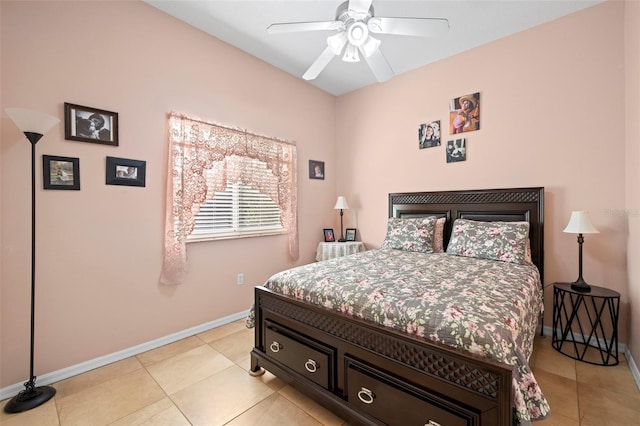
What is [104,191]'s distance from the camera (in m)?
2.19

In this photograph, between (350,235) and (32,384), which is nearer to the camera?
(32,384)

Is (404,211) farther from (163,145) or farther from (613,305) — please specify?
(163,145)

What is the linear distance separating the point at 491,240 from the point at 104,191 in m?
3.39

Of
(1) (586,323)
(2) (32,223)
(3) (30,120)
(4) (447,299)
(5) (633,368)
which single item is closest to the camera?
(4) (447,299)

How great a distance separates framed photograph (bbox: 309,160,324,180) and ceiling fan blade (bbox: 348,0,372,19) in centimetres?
227

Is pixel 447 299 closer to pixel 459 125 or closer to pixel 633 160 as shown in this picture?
pixel 633 160

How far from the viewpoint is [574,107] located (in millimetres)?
2514

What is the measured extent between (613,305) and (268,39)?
3938 millimetres

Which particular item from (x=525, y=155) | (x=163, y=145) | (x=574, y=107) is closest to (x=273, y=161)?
(x=163, y=145)

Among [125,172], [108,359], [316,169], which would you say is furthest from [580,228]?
[108,359]

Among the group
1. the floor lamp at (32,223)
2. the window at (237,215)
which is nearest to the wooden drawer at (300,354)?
the window at (237,215)

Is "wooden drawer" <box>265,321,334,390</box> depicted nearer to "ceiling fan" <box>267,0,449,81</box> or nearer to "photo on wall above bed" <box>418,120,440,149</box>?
"ceiling fan" <box>267,0,449,81</box>

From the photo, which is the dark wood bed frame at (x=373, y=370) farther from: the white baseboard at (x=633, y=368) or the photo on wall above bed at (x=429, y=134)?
the photo on wall above bed at (x=429, y=134)

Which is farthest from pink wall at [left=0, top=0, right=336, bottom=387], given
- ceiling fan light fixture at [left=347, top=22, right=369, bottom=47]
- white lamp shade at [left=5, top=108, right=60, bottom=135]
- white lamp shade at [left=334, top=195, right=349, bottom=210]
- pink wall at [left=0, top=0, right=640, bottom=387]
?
ceiling fan light fixture at [left=347, top=22, right=369, bottom=47]
